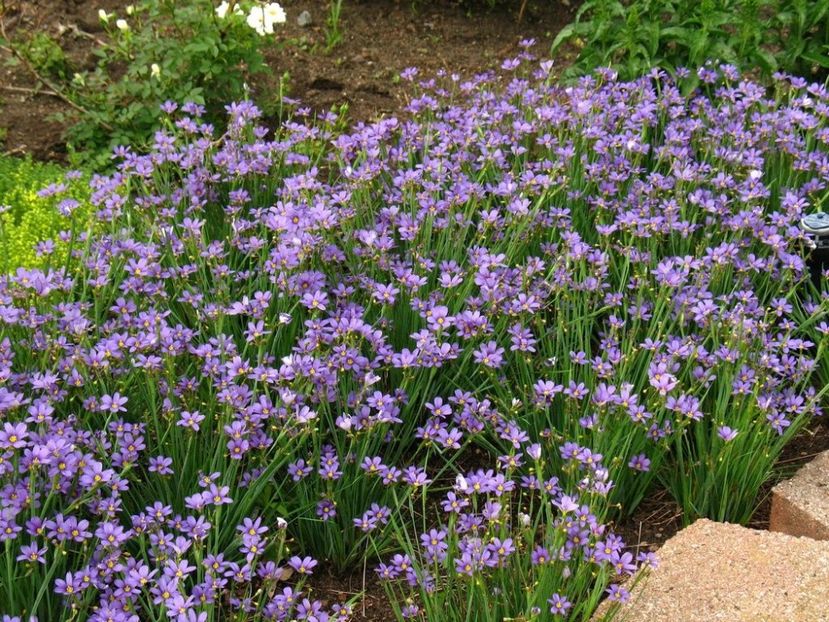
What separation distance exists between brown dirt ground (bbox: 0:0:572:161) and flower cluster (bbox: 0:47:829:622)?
1655mm

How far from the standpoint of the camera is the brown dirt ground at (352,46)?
5312 millimetres

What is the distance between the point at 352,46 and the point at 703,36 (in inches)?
91.9

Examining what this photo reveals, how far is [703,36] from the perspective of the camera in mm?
4438

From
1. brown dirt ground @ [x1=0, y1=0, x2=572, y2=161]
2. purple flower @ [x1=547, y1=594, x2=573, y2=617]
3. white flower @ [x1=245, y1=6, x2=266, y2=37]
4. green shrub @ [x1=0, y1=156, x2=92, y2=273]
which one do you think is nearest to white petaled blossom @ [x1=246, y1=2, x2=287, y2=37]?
white flower @ [x1=245, y1=6, x2=266, y2=37]

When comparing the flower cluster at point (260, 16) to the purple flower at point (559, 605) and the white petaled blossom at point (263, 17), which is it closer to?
the white petaled blossom at point (263, 17)

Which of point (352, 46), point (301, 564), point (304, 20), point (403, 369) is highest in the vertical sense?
point (304, 20)

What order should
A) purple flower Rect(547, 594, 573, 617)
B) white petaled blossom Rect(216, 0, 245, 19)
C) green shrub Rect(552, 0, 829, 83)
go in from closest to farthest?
purple flower Rect(547, 594, 573, 617) < green shrub Rect(552, 0, 829, 83) < white petaled blossom Rect(216, 0, 245, 19)

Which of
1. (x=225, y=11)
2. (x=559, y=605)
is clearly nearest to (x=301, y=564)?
(x=559, y=605)

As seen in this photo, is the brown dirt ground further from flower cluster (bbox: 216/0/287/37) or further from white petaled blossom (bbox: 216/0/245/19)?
white petaled blossom (bbox: 216/0/245/19)

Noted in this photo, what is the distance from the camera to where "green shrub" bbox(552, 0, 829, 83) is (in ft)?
14.6

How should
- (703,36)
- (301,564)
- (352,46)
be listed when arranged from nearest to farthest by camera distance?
1. (301,564)
2. (703,36)
3. (352,46)

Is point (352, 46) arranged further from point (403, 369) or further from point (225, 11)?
point (403, 369)

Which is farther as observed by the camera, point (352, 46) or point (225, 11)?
point (352, 46)

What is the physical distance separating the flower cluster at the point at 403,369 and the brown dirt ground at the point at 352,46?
1655mm
